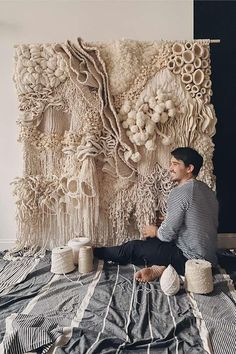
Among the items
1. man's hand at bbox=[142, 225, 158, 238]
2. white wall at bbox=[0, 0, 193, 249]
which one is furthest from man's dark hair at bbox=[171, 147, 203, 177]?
white wall at bbox=[0, 0, 193, 249]

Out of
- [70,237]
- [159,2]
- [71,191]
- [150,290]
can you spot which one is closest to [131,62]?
[159,2]

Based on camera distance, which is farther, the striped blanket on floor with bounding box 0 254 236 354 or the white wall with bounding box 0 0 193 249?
the white wall with bounding box 0 0 193 249

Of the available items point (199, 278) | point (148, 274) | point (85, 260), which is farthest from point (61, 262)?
point (199, 278)

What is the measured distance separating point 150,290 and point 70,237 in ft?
2.39

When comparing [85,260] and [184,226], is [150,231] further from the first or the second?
[85,260]

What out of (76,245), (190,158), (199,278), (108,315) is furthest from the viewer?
(76,245)

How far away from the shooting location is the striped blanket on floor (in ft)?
3.54

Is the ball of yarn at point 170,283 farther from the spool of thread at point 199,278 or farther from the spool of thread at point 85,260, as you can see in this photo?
the spool of thread at point 85,260

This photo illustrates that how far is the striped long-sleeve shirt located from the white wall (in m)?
1.08

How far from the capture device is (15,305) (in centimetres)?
139

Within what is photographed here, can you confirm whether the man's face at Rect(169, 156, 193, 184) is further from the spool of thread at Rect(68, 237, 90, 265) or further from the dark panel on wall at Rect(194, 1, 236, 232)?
the spool of thread at Rect(68, 237, 90, 265)

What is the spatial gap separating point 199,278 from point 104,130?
40.6 inches

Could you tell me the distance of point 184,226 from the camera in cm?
168

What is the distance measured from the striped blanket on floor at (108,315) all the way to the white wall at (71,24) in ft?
3.18
